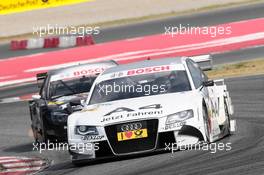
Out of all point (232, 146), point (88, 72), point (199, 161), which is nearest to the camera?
point (199, 161)

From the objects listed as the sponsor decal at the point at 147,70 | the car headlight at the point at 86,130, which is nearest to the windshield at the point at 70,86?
the sponsor decal at the point at 147,70

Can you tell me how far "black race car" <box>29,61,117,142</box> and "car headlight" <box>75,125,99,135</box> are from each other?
257 cm

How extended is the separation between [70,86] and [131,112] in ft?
15.0

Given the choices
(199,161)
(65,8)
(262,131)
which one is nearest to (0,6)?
(65,8)

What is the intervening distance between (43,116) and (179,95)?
367 centimetres

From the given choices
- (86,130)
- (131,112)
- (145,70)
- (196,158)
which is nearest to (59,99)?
(145,70)

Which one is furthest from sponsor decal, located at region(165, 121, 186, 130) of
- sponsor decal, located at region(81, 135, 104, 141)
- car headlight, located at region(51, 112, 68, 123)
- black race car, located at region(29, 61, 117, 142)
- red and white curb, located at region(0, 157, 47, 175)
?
car headlight, located at region(51, 112, 68, 123)

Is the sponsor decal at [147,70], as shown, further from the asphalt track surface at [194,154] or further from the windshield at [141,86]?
the asphalt track surface at [194,154]

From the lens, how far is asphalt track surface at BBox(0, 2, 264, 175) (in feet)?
31.3

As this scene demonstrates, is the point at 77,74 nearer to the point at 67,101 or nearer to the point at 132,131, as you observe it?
the point at 67,101

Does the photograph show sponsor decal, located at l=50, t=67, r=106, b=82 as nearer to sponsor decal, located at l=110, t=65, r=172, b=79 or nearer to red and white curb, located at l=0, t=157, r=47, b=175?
red and white curb, located at l=0, t=157, r=47, b=175

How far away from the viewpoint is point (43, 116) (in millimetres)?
14422

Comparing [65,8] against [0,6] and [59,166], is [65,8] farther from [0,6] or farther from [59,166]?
[59,166]

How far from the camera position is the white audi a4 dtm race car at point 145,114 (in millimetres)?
10750
